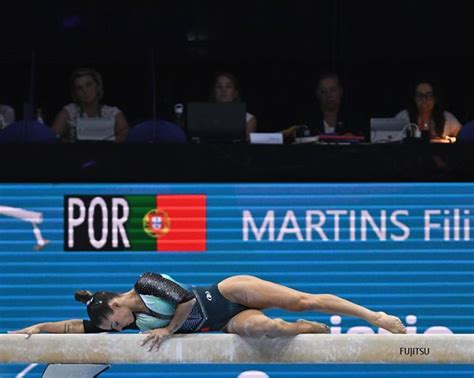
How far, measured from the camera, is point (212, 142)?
908 cm

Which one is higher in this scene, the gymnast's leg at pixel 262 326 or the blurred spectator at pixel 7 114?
the blurred spectator at pixel 7 114

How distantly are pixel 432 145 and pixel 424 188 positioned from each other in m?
0.36

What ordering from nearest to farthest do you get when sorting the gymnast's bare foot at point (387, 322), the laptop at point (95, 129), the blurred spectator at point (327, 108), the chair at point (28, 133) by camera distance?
the gymnast's bare foot at point (387, 322)
the chair at point (28, 133)
the laptop at point (95, 129)
the blurred spectator at point (327, 108)

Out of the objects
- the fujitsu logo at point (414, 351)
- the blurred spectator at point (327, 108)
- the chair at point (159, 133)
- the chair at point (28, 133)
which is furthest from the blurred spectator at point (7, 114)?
the fujitsu logo at point (414, 351)

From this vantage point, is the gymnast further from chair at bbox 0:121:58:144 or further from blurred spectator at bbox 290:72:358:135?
blurred spectator at bbox 290:72:358:135

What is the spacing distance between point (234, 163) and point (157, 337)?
7.18 feet

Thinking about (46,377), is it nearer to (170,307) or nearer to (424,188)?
(170,307)

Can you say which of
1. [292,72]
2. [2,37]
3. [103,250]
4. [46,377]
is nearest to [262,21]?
[292,72]

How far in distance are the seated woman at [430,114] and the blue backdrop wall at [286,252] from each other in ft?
1.76

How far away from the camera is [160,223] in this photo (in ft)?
30.3

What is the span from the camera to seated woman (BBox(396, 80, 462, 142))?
959cm

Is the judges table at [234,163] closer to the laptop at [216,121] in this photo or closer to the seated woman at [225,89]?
the laptop at [216,121]

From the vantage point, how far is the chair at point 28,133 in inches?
359

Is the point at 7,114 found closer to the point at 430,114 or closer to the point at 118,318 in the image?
the point at 118,318
